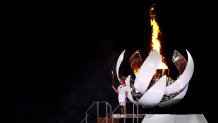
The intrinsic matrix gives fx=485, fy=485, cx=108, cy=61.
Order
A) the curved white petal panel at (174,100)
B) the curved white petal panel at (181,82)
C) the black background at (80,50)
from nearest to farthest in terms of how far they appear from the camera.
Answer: the curved white petal panel at (181,82) → the curved white petal panel at (174,100) → the black background at (80,50)

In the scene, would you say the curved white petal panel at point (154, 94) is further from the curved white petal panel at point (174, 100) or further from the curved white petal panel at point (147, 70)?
the curved white petal panel at point (174, 100)

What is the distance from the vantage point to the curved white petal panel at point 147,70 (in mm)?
12789

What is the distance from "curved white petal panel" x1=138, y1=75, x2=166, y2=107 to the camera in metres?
12.8

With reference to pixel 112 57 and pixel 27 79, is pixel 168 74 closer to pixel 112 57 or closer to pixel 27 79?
pixel 112 57

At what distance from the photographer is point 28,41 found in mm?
14484

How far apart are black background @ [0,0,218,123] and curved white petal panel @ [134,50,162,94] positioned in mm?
1907

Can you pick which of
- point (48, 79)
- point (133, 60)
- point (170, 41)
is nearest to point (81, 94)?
point (48, 79)

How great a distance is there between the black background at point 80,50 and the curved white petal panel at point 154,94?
1.48 meters

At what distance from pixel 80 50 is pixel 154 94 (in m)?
3.21

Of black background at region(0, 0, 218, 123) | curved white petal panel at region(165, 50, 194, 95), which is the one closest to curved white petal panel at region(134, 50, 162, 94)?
curved white petal panel at region(165, 50, 194, 95)

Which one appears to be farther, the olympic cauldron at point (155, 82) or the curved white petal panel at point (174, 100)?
the curved white petal panel at point (174, 100)

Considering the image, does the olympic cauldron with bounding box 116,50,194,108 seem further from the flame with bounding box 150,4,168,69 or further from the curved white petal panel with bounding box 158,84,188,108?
the flame with bounding box 150,4,168,69

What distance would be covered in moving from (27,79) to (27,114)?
105cm

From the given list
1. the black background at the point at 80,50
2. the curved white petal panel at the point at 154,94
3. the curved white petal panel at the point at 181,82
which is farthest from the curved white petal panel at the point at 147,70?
the black background at the point at 80,50
